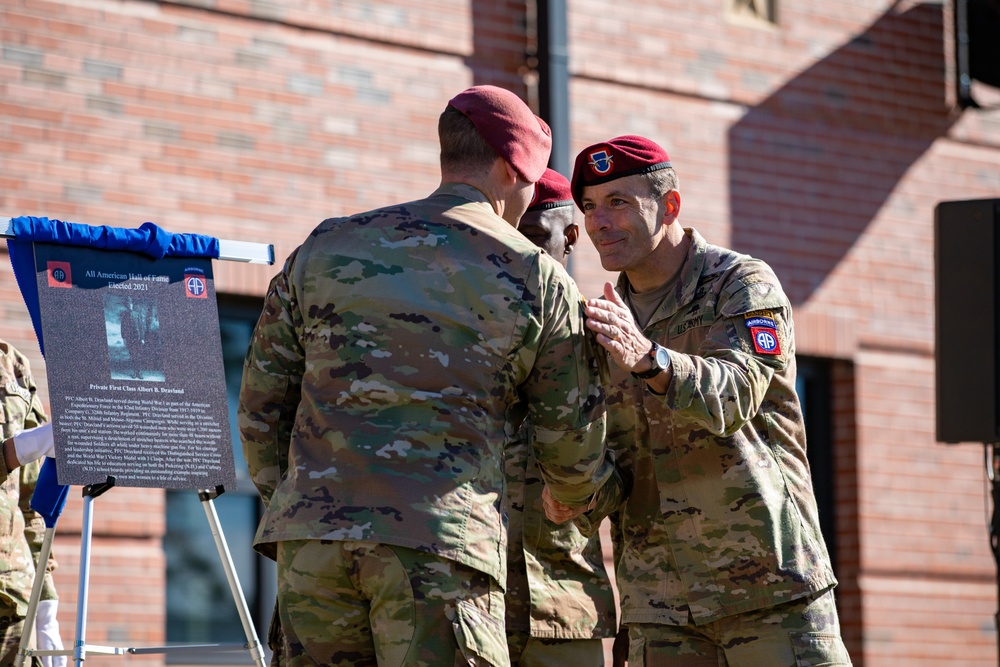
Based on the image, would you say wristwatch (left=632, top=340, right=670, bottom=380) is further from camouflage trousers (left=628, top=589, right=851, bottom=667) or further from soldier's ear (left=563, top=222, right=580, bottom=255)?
soldier's ear (left=563, top=222, right=580, bottom=255)

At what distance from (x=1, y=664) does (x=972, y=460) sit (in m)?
5.99

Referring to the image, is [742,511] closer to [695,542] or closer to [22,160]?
[695,542]

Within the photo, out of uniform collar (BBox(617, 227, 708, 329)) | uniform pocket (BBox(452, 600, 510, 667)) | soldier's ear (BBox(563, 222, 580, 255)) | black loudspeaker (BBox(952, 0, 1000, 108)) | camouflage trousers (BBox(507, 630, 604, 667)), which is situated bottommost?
camouflage trousers (BBox(507, 630, 604, 667))

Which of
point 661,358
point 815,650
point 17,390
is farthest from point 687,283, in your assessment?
point 17,390

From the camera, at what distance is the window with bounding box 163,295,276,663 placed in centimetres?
729

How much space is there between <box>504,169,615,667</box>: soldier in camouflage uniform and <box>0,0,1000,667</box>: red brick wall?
3.01 metres

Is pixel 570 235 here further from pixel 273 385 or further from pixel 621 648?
pixel 273 385

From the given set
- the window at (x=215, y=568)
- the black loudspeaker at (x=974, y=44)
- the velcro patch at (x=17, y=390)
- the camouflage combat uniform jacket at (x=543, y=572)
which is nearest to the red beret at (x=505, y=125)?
the camouflage combat uniform jacket at (x=543, y=572)

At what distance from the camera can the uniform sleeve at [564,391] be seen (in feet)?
10.9

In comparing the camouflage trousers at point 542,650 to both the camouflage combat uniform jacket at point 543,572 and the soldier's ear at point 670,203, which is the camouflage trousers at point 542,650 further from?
the soldier's ear at point 670,203

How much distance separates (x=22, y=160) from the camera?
669cm

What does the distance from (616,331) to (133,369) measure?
6.60 ft

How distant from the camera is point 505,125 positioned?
3.38m

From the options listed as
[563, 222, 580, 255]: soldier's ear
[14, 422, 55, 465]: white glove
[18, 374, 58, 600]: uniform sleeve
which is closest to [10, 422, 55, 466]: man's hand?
[14, 422, 55, 465]: white glove
